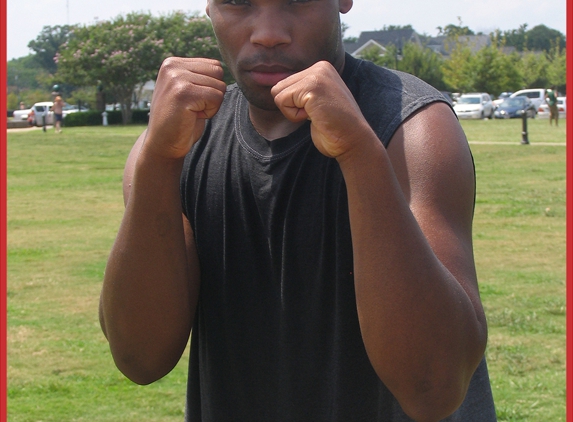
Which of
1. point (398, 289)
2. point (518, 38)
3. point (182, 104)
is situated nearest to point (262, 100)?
point (182, 104)

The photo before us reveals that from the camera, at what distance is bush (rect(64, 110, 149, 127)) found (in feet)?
146

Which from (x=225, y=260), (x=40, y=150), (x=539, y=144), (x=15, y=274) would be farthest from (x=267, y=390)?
(x=40, y=150)

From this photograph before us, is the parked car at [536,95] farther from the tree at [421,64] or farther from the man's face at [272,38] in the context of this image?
the man's face at [272,38]

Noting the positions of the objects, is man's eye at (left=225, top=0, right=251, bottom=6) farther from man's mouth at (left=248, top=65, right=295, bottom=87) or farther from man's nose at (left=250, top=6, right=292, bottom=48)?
man's mouth at (left=248, top=65, right=295, bottom=87)

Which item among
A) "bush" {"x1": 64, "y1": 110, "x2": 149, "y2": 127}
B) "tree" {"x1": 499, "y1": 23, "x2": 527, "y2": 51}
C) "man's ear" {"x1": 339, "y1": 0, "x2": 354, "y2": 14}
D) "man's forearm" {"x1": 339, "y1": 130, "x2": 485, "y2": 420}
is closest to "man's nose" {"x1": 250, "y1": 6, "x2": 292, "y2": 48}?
"man's ear" {"x1": 339, "y1": 0, "x2": 354, "y2": 14}

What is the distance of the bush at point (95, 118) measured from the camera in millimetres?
44653

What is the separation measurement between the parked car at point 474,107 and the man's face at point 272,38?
130 ft

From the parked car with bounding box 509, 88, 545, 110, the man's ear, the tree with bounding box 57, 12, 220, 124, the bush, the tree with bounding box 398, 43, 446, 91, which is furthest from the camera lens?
the tree with bounding box 398, 43, 446, 91

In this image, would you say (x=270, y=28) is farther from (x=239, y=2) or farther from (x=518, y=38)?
(x=518, y=38)

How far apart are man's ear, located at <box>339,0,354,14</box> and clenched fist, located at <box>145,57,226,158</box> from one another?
0.36 metres

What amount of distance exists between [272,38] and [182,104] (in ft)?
0.76

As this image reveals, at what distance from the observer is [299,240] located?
5.95 feet

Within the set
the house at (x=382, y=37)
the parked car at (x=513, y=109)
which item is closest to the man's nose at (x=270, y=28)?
the parked car at (x=513, y=109)

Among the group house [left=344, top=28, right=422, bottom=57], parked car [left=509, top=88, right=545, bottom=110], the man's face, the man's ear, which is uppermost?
house [left=344, top=28, right=422, bottom=57]
